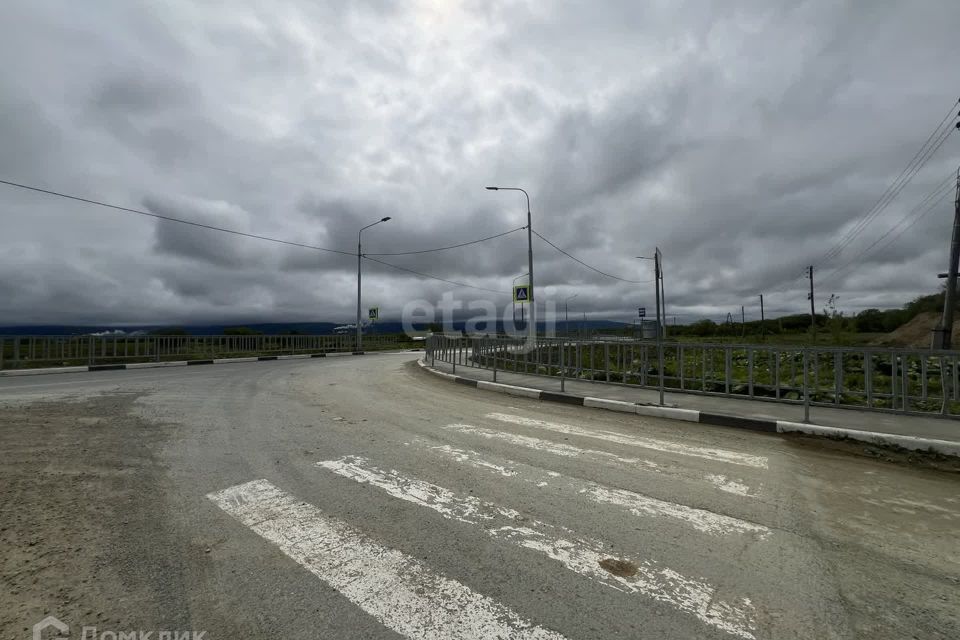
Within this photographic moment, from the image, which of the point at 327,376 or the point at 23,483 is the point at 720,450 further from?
the point at 327,376

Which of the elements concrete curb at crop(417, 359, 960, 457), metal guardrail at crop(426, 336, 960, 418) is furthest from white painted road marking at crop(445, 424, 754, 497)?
metal guardrail at crop(426, 336, 960, 418)

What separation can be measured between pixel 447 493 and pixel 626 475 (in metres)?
2.02

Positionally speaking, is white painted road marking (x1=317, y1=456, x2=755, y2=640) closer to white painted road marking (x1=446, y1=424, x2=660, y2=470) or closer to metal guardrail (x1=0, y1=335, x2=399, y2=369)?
white painted road marking (x1=446, y1=424, x2=660, y2=470)

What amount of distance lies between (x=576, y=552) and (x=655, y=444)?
11.9 ft

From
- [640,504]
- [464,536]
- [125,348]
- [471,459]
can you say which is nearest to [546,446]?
[471,459]

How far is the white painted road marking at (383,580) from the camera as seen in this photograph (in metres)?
2.30

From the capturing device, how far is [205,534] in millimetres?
3266

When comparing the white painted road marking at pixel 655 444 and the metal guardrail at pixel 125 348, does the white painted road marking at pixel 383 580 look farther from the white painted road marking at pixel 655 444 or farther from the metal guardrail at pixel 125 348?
the metal guardrail at pixel 125 348

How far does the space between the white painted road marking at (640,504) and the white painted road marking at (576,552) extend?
809 mm

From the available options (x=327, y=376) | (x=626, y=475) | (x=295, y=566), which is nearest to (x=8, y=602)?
(x=295, y=566)

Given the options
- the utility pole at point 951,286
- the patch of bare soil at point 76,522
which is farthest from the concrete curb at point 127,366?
the utility pole at point 951,286

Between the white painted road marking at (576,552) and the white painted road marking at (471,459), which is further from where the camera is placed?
the white painted road marking at (471,459)

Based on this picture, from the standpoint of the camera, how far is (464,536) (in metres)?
3.30

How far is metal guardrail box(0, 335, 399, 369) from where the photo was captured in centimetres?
1656
